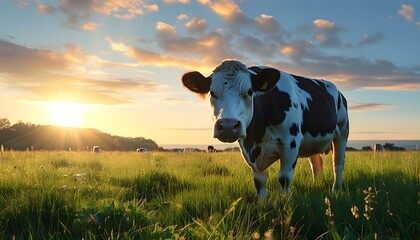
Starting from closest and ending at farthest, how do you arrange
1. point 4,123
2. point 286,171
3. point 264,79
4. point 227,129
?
point 227,129 → point 264,79 → point 286,171 → point 4,123

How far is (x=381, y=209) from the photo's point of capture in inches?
174

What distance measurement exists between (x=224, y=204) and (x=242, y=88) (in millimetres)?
1516

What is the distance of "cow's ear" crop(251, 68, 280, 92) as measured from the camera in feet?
19.2

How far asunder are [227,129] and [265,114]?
1.40 metres

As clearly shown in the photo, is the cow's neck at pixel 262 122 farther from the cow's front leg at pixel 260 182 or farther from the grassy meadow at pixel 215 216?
the grassy meadow at pixel 215 216

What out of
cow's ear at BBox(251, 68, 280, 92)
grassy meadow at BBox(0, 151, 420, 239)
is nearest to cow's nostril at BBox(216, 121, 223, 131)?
grassy meadow at BBox(0, 151, 420, 239)

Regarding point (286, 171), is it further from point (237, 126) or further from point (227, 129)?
point (227, 129)

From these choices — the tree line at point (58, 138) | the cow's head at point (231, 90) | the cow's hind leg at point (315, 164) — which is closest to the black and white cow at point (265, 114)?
the cow's head at point (231, 90)

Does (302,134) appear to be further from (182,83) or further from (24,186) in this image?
(24,186)

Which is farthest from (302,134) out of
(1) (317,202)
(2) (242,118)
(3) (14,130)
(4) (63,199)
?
(3) (14,130)

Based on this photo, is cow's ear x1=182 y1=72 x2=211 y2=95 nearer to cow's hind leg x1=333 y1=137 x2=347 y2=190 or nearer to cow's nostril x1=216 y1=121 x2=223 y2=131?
cow's nostril x1=216 y1=121 x2=223 y2=131

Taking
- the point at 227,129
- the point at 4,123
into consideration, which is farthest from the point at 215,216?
the point at 4,123

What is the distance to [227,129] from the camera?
5.02m

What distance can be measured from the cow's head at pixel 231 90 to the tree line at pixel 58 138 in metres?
58.3
